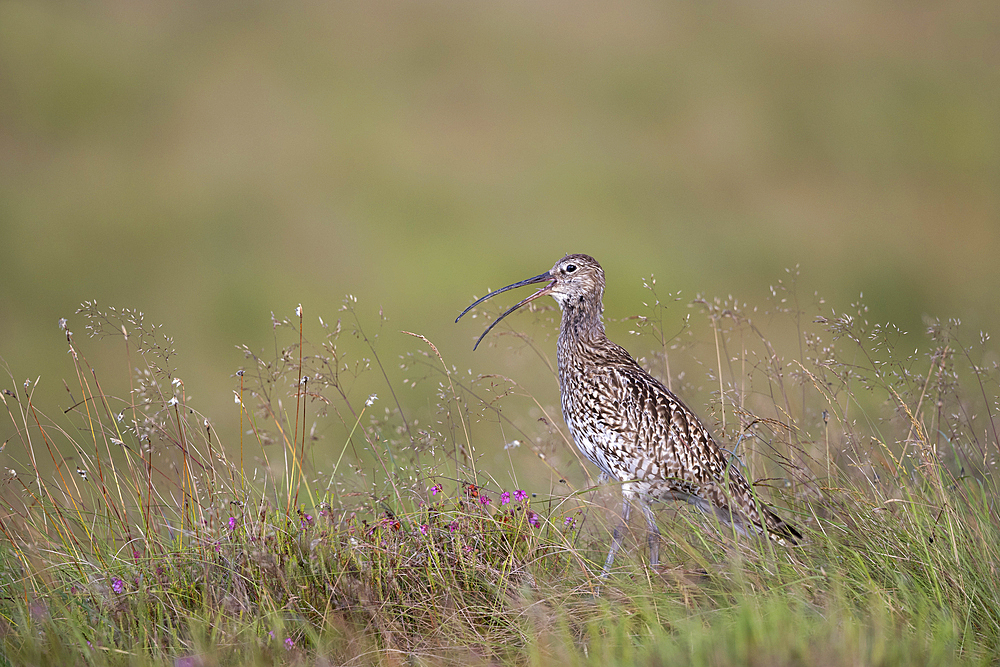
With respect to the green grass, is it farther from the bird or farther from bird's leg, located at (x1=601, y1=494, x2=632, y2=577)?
the bird

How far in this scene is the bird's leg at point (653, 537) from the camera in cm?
323

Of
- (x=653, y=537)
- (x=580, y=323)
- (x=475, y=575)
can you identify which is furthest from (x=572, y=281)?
(x=475, y=575)

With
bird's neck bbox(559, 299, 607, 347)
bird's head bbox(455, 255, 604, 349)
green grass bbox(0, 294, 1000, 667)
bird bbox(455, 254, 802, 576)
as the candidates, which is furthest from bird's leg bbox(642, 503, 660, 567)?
bird's head bbox(455, 255, 604, 349)

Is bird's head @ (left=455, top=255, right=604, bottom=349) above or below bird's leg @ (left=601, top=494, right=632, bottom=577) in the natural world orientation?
above

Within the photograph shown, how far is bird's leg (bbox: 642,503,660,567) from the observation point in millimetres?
3234

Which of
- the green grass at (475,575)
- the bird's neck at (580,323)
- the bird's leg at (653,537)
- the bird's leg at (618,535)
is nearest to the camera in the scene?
the green grass at (475,575)

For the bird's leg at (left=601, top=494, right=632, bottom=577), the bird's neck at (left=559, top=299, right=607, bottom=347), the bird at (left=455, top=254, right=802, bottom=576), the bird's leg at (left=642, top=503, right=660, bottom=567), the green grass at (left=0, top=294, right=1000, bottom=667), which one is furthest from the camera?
the bird's neck at (left=559, top=299, right=607, bottom=347)

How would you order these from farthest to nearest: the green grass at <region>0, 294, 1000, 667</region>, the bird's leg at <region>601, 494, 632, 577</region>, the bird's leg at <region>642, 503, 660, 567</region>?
the bird's leg at <region>642, 503, 660, 567</region>, the bird's leg at <region>601, 494, 632, 577</region>, the green grass at <region>0, 294, 1000, 667</region>

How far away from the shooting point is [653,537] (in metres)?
3.41

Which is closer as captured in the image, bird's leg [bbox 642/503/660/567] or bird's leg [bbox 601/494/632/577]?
bird's leg [bbox 601/494/632/577]

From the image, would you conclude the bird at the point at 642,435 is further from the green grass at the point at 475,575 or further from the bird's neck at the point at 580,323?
the green grass at the point at 475,575

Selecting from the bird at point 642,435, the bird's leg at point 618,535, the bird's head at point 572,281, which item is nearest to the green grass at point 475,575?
the bird's leg at point 618,535

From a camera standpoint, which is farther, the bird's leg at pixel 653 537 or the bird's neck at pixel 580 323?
the bird's neck at pixel 580 323

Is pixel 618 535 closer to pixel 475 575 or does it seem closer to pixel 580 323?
pixel 475 575
